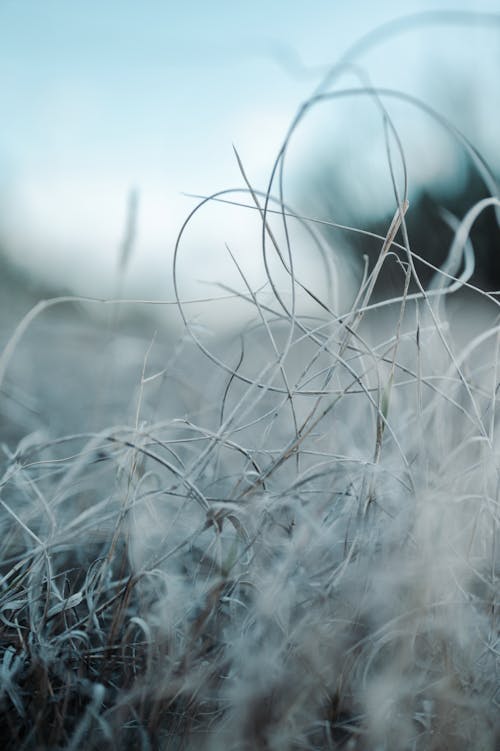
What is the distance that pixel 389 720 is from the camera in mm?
320

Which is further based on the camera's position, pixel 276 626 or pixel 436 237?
pixel 436 237

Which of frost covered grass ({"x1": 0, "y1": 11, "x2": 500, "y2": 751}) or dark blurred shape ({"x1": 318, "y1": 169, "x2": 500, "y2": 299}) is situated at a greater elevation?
dark blurred shape ({"x1": 318, "y1": 169, "x2": 500, "y2": 299})

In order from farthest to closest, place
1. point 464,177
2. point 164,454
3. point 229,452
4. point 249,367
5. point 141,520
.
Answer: point 464,177, point 249,367, point 164,454, point 229,452, point 141,520

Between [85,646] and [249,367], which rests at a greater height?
[85,646]

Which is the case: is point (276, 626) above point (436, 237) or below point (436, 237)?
below

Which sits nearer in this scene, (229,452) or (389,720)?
(389,720)

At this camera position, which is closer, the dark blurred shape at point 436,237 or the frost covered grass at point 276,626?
the frost covered grass at point 276,626

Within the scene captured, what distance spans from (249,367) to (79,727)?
3.74ft

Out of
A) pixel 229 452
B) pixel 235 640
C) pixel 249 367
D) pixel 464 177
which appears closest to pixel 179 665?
pixel 235 640

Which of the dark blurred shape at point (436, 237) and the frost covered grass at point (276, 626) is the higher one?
the dark blurred shape at point (436, 237)

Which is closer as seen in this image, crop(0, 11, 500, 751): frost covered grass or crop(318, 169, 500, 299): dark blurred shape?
crop(0, 11, 500, 751): frost covered grass

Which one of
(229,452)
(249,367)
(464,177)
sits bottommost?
(249,367)

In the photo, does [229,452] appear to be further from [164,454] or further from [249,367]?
[249,367]

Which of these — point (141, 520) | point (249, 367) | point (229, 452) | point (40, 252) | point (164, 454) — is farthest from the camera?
point (40, 252)
